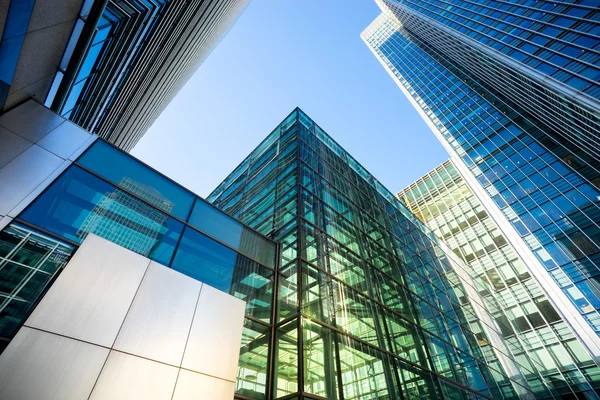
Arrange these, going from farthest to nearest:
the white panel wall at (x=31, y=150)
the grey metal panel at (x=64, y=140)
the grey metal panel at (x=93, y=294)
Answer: the grey metal panel at (x=64, y=140) < the white panel wall at (x=31, y=150) < the grey metal panel at (x=93, y=294)

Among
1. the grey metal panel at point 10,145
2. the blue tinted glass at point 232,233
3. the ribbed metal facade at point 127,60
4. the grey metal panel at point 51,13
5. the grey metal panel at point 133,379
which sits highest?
the ribbed metal facade at point 127,60

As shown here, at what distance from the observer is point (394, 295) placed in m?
13.1

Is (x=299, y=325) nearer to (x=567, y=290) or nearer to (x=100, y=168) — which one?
(x=100, y=168)

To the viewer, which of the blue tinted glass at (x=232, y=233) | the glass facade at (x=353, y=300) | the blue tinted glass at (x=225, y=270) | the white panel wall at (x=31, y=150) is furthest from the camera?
the blue tinted glass at (x=232, y=233)

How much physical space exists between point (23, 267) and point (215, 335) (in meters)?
4.22

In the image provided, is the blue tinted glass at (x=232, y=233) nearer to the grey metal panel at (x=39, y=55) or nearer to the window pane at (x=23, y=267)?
A: the window pane at (x=23, y=267)

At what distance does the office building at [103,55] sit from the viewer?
618cm

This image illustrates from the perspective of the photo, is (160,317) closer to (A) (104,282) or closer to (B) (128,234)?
(A) (104,282)

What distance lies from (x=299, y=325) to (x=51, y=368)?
5448 mm

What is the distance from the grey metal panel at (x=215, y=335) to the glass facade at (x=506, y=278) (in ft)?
71.9

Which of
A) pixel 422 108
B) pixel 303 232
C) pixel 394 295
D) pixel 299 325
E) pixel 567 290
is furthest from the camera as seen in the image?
pixel 422 108

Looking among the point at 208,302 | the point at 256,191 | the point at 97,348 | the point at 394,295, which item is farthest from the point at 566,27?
the point at 97,348

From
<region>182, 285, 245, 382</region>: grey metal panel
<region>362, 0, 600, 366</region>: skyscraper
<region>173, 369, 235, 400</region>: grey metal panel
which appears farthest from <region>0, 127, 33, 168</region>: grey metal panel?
<region>362, 0, 600, 366</region>: skyscraper

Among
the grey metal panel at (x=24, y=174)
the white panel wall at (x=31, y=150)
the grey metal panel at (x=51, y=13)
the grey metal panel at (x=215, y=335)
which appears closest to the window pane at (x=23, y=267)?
the white panel wall at (x=31, y=150)
